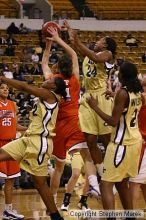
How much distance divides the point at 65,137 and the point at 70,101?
49 cm

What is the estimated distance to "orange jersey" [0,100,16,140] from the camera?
981 centimetres

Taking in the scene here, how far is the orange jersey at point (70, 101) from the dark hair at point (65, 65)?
0.20 ft

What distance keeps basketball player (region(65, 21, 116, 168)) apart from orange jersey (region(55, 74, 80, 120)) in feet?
0.40

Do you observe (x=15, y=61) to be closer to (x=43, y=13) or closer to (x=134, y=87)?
(x=43, y=13)

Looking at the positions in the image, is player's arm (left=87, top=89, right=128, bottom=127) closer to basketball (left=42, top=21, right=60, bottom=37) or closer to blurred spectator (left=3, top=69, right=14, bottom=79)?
basketball (left=42, top=21, right=60, bottom=37)

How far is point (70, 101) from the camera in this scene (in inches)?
360

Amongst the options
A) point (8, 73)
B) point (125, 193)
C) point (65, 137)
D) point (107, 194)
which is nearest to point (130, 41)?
point (8, 73)

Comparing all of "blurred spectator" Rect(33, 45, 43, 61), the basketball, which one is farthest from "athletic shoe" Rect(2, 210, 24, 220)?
"blurred spectator" Rect(33, 45, 43, 61)

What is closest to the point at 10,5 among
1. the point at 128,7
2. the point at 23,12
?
the point at 23,12

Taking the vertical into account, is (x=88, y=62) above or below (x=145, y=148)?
above

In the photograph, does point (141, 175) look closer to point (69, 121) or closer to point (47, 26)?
point (69, 121)

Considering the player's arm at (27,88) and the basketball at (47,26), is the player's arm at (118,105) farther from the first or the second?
the basketball at (47,26)

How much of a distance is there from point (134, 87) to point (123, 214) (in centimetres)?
147

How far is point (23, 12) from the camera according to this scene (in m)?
27.9
